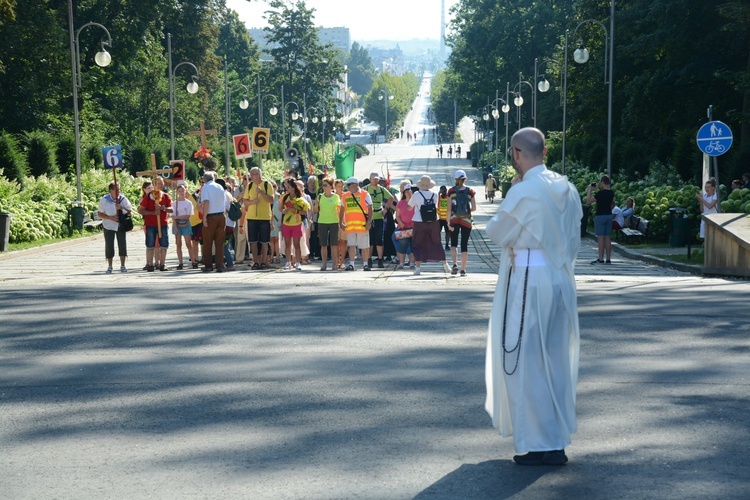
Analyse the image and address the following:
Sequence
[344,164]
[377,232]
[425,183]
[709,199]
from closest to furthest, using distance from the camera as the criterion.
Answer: [425,183] → [377,232] → [709,199] → [344,164]

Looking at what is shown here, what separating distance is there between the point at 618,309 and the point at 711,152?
10.3m

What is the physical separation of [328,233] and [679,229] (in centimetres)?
1064

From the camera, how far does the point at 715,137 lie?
2239 cm

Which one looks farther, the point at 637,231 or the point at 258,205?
the point at 637,231

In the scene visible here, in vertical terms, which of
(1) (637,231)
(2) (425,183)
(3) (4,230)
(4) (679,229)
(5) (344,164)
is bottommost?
(1) (637,231)

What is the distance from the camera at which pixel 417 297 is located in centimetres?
1471

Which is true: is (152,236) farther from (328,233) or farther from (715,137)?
(715,137)

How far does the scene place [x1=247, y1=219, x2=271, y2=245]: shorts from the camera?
2102 cm

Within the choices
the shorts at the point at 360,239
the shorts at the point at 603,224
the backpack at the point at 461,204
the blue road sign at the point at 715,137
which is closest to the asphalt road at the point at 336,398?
the backpack at the point at 461,204

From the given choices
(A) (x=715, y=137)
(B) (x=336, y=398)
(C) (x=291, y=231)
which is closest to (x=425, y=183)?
(C) (x=291, y=231)

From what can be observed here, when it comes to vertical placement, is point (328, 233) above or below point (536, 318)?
below

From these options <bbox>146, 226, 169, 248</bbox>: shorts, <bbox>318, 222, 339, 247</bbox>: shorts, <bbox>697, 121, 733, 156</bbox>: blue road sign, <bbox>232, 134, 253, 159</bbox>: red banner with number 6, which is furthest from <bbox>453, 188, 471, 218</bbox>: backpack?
<bbox>232, 134, 253, 159</bbox>: red banner with number 6

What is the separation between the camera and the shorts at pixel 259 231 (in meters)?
21.0

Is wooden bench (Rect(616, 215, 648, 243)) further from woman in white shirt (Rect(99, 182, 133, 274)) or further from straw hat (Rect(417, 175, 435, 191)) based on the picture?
woman in white shirt (Rect(99, 182, 133, 274))
